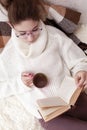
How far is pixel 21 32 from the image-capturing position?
1.24m

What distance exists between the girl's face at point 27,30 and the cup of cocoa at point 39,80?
0.15 m

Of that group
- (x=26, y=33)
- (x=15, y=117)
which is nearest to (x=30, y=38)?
(x=26, y=33)

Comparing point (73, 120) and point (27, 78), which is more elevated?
point (27, 78)

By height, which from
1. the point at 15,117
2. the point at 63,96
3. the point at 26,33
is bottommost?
the point at 15,117

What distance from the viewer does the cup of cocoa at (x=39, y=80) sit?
1.29 metres

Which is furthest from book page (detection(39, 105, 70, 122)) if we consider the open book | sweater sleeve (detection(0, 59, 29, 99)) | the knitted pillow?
the knitted pillow

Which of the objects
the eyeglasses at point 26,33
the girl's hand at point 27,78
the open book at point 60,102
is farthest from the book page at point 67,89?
the eyeglasses at point 26,33

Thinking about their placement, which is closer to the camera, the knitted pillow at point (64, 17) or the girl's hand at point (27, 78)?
the girl's hand at point (27, 78)

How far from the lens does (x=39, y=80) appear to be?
50.9 inches

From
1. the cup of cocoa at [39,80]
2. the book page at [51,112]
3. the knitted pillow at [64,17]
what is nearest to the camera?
the book page at [51,112]

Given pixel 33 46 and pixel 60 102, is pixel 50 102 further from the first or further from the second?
pixel 33 46

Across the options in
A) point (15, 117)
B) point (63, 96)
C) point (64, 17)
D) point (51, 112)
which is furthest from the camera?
point (64, 17)

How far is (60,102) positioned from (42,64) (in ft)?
0.69

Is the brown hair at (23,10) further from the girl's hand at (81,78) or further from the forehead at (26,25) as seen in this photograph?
the girl's hand at (81,78)
